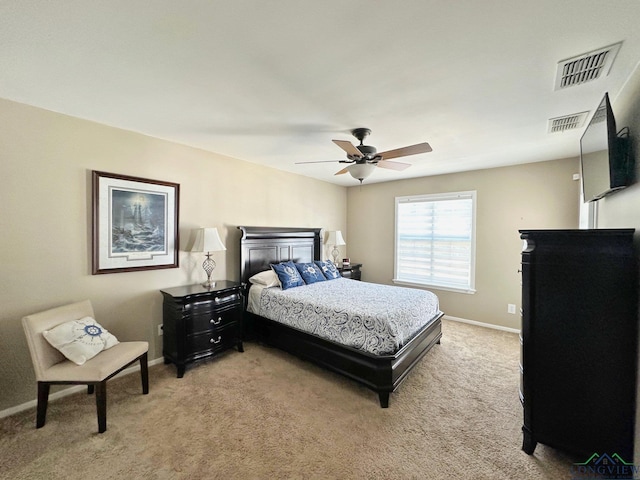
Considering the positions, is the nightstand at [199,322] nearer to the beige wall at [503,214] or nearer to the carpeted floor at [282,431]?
the carpeted floor at [282,431]

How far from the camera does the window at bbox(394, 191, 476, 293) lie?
436cm

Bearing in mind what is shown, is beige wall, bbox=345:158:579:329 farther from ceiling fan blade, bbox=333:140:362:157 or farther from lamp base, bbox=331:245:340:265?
ceiling fan blade, bbox=333:140:362:157

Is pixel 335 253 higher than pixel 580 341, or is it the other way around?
pixel 335 253

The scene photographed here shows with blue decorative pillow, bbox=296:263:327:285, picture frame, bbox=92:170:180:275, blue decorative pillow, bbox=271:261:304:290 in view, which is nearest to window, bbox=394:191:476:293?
blue decorative pillow, bbox=296:263:327:285

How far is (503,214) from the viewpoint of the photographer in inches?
158

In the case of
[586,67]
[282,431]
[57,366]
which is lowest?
[282,431]

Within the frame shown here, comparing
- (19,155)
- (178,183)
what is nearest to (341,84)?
(178,183)

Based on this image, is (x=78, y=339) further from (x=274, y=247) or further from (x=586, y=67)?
(x=586, y=67)

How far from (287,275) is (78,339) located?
220 centimetres

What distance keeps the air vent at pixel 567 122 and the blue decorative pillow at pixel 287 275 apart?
3309 mm

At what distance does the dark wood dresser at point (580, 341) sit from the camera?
1.50 m

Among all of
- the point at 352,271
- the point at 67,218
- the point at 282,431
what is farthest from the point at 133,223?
→ the point at 352,271

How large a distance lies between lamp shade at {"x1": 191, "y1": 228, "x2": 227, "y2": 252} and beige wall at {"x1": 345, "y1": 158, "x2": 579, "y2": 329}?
3569mm

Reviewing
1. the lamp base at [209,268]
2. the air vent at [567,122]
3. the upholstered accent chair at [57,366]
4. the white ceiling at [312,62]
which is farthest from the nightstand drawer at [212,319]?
the air vent at [567,122]
